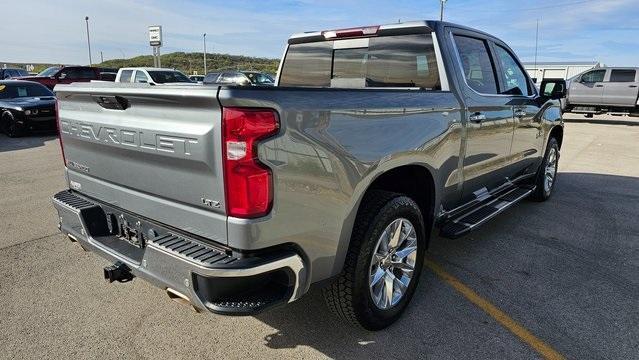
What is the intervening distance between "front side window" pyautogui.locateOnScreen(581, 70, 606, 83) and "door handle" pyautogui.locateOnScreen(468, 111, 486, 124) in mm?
17360

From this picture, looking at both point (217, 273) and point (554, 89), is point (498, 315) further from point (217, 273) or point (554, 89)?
point (554, 89)

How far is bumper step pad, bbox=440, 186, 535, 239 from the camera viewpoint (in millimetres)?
3531

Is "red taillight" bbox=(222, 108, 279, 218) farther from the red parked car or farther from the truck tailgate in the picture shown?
the red parked car

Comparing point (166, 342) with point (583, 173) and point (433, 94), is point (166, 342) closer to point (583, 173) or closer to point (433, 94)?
point (433, 94)

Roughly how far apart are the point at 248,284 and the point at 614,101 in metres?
19.5

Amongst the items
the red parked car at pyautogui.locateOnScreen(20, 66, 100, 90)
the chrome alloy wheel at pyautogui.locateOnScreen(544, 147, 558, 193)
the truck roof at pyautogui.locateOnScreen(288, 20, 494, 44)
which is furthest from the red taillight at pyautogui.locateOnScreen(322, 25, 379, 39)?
the red parked car at pyautogui.locateOnScreen(20, 66, 100, 90)

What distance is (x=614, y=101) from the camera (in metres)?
17.4

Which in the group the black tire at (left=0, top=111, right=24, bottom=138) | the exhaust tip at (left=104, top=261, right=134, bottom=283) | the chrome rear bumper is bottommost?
the black tire at (left=0, top=111, right=24, bottom=138)

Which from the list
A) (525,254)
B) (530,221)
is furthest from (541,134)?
(525,254)

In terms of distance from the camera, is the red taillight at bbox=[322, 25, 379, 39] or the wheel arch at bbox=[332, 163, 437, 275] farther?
the red taillight at bbox=[322, 25, 379, 39]

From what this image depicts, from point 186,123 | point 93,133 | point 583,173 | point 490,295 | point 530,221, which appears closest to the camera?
point 186,123

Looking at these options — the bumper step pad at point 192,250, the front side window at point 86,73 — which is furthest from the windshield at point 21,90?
the bumper step pad at point 192,250

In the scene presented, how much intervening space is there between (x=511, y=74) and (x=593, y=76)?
16340 mm

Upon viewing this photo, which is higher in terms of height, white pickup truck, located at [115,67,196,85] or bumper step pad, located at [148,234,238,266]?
white pickup truck, located at [115,67,196,85]
